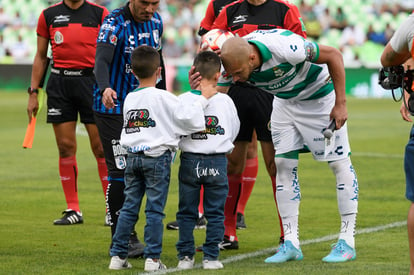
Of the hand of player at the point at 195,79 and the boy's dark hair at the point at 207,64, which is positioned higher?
the boy's dark hair at the point at 207,64

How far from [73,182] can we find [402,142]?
9.25 meters

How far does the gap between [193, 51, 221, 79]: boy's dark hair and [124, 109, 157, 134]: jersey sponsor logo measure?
0.50 m

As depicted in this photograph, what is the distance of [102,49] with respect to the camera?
7.06 meters

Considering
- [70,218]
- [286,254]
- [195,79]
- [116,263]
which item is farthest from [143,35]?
[70,218]

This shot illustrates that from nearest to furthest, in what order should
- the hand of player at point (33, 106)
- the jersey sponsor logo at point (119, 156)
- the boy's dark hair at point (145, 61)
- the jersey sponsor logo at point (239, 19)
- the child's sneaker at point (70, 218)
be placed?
the boy's dark hair at point (145, 61), the jersey sponsor logo at point (119, 156), the jersey sponsor logo at point (239, 19), the child's sneaker at point (70, 218), the hand of player at point (33, 106)

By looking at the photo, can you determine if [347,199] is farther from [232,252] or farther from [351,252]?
[232,252]

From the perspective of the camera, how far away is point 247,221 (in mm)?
9203

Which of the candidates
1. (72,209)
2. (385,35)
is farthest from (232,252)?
(385,35)

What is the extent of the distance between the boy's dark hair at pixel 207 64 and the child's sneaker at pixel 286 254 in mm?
1488

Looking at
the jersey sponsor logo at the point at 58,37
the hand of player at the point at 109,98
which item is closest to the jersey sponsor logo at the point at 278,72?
the hand of player at the point at 109,98

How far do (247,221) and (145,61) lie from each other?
318 cm

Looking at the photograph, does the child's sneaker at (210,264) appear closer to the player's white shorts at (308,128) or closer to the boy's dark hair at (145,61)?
the player's white shorts at (308,128)

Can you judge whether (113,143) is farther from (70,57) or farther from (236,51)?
(70,57)

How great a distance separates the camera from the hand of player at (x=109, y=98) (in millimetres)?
6629
